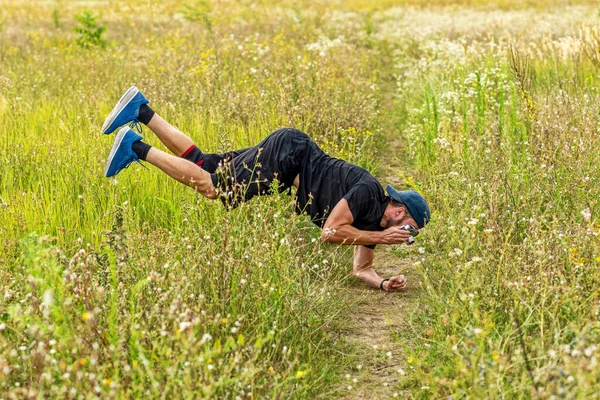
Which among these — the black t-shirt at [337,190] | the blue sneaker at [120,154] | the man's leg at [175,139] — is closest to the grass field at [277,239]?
the blue sneaker at [120,154]

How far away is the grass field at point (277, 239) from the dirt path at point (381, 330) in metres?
0.09

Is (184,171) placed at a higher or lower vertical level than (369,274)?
→ higher

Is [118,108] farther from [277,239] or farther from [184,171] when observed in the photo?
[277,239]

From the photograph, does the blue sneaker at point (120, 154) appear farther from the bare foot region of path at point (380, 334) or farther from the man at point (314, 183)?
the bare foot region of path at point (380, 334)

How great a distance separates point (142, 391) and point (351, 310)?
2137 mm

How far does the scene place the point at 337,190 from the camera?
5.56m

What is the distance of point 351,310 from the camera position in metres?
5.18

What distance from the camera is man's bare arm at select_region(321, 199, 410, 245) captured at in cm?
525

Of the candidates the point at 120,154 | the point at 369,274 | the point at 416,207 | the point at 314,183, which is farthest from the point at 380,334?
the point at 120,154

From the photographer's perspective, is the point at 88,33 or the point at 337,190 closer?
the point at 337,190

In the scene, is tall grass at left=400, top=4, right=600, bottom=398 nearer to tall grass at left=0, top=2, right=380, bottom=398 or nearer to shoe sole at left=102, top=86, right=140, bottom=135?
tall grass at left=0, top=2, right=380, bottom=398

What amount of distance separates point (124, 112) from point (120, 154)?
1.87 feet

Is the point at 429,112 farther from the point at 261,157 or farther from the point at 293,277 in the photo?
the point at 293,277

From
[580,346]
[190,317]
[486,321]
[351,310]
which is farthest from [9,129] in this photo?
[580,346]
